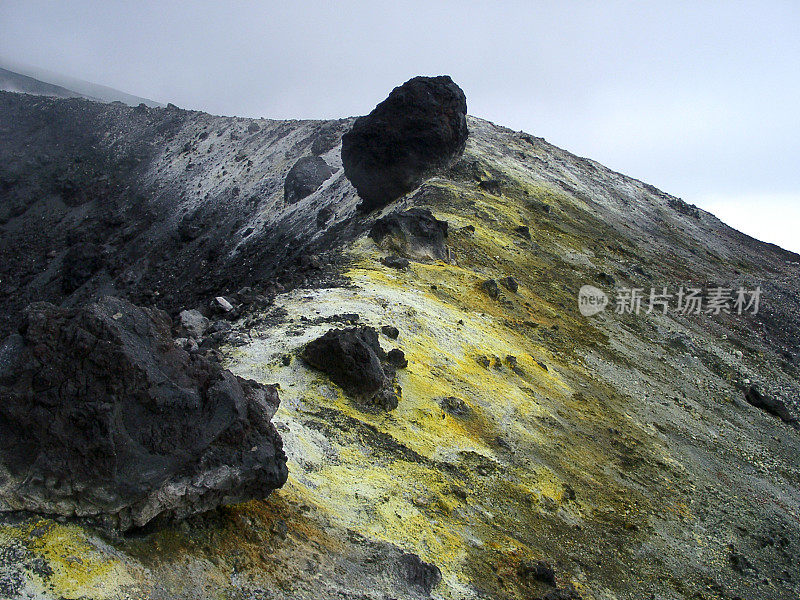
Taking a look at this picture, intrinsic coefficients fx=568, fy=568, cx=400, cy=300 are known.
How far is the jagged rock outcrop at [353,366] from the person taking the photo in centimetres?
960

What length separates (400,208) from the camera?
20.4 metres

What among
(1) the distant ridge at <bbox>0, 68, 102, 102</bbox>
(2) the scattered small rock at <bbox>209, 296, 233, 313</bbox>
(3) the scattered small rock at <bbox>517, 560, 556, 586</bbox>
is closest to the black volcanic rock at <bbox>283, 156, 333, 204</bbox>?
(2) the scattered small rock at <bbox>209, 296, 233, 313</bbox>

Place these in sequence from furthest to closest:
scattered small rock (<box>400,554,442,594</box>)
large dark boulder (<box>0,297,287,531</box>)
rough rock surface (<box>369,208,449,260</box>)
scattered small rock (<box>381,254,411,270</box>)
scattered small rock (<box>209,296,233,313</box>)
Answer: rough rock surface (<box>369,208,449,260</box>), scattered small rock (<box>381,254,411,270</box>), scattered small rock (<box>209,296,233,313</box>), scattered small rock (<box>400,554,442,594</box>), large dark boulder (<box>0,297,287,531</box>)

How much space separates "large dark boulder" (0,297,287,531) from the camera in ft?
16.4

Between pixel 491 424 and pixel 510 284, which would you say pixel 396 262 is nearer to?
pixel 510 284

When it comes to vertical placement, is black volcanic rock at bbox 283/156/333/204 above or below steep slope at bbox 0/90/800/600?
above

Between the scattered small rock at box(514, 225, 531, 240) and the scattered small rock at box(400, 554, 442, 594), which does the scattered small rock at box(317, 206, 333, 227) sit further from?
the scattered small rock at box(400, 554, 442, 594)

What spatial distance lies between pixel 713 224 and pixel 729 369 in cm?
2096

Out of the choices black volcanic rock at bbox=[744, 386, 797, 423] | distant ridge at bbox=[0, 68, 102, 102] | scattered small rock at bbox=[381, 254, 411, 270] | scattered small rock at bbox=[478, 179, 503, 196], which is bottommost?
black volcanic rock at bbox=[744, 386, 797, 423]

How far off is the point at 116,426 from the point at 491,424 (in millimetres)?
7093

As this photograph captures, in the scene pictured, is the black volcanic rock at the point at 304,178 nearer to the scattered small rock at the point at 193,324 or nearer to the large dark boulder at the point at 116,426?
the scattered small rock at the point at 193,324

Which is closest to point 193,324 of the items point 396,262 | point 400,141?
point 396,262

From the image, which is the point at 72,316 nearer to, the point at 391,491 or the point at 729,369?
the point at 391,491

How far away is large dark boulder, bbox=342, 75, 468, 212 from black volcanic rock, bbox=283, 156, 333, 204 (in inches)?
168
